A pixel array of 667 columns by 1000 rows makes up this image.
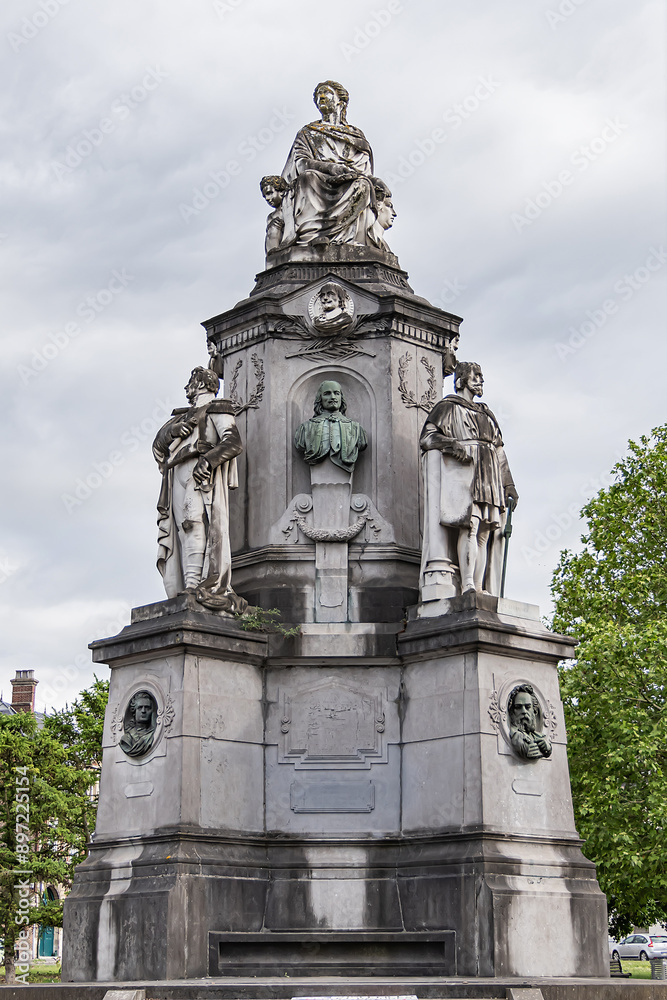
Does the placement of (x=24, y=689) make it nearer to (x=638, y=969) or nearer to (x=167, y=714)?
(x=638, y=969)

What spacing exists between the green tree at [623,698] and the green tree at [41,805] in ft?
43.0

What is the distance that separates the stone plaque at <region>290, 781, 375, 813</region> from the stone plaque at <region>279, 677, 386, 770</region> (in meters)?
0.18

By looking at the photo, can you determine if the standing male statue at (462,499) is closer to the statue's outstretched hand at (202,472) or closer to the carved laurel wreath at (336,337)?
the carved laurel wreath at (336,337)

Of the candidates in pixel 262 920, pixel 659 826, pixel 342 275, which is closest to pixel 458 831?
pixel 262 920

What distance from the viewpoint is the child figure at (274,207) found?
56.2 feet

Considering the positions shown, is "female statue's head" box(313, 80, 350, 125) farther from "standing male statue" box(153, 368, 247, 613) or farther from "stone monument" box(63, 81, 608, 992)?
"standing male statue" box(153, 368, 247, 613)

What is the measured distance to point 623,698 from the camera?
87.4ft

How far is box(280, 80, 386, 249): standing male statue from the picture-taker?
54.5ft

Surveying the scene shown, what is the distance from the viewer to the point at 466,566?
1414 cm

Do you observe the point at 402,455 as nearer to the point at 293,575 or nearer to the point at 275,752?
the point at 293,575

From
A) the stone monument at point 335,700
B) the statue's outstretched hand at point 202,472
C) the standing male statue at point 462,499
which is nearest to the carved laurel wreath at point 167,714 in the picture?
the stone monument at point 335,700

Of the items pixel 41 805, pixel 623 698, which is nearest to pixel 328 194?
pixel 623 698

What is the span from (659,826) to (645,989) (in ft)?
47.5

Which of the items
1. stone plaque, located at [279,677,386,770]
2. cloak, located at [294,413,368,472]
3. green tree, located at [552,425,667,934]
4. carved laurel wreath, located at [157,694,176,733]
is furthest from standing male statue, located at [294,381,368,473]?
green tree, located at [552,425,667,934]
